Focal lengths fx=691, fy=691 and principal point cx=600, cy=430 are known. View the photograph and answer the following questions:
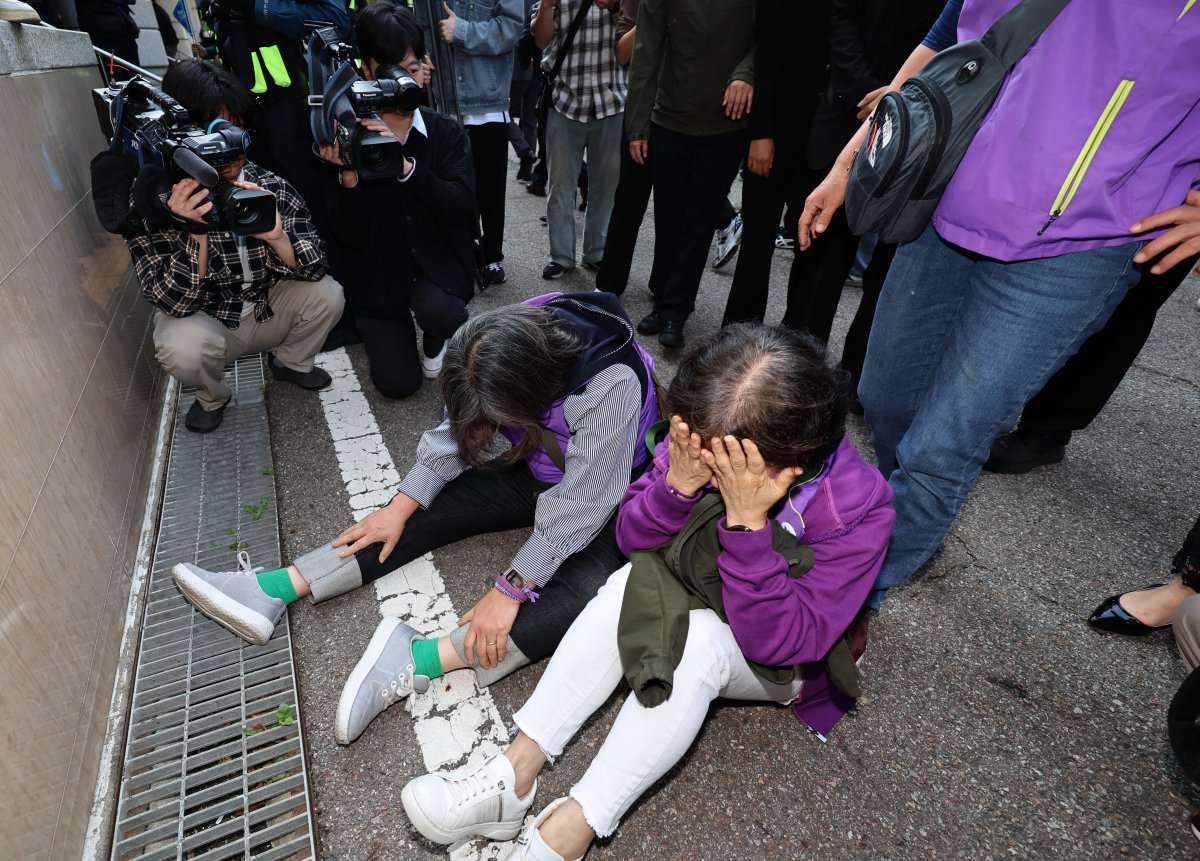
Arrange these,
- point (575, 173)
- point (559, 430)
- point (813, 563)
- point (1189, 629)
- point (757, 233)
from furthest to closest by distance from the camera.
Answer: point (575, 173)
point (757, 233)
point (559, 430)
point (1189, 629)
point (813, 563)

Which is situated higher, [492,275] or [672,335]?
[672,335]

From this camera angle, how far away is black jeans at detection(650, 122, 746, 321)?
331cm

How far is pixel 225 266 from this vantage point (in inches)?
107

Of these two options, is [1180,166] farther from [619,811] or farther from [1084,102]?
[619,811]

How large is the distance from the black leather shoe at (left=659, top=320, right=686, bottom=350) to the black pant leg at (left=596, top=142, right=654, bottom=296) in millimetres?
606

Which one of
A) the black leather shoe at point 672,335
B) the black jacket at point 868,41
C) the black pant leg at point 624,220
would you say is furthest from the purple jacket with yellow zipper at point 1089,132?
the black pant leg at point 624,220

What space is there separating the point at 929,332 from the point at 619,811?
1.35m

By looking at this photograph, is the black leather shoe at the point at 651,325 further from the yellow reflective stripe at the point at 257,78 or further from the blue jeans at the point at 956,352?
the yellow reflective stripe at the point at 257,78

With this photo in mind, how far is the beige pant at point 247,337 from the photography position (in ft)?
8.86

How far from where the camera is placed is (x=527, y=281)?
4.45 metres

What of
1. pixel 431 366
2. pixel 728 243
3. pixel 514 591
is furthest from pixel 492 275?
pixel 514 591

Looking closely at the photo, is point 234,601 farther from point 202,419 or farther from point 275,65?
point 275,65

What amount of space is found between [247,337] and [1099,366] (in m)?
3.39

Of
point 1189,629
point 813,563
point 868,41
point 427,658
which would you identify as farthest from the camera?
point 868,41
